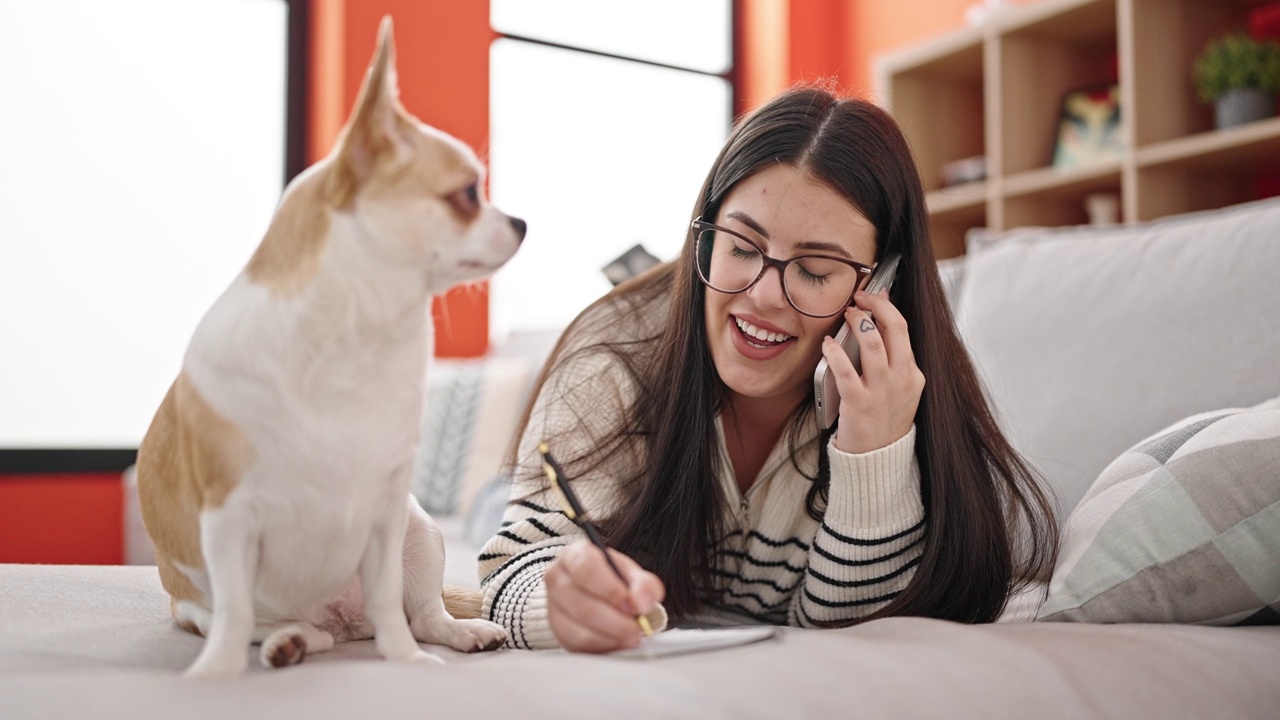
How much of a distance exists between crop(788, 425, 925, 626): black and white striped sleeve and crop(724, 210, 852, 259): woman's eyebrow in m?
0.20

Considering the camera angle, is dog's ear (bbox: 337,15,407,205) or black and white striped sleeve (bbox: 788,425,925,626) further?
black and white striped sleeve (bbox: 788,425,925,626)

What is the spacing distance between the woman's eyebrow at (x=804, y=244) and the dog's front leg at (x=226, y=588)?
2.06 ft

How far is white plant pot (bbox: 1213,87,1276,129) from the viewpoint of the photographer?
7.93ft

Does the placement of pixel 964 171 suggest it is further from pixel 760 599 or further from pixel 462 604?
pixel 462 604

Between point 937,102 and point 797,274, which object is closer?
point 797,274

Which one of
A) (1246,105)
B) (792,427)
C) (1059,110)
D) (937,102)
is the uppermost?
(937,102)

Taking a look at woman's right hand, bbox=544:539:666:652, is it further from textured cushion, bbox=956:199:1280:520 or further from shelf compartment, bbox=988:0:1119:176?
shelf compartment, bbox=988:0:1119:176

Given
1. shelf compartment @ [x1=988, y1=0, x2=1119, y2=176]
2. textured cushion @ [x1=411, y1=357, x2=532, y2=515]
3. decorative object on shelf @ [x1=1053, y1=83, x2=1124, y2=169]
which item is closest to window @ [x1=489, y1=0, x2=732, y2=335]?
textured cushion @ [x1=411, y1=357, x2=532, y2=515]

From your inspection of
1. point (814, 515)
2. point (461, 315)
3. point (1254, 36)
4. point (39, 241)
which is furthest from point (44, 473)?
point (1254, 36)

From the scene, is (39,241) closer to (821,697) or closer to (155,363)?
(155,363)

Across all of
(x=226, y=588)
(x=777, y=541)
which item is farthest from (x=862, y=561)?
(x=226, y=588)

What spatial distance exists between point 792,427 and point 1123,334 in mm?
508

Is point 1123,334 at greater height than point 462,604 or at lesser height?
greater

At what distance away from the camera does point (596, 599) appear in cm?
71
